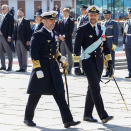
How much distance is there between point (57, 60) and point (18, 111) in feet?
4.20

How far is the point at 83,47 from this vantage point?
19.5 feet

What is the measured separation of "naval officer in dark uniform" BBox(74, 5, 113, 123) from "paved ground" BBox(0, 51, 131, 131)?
26cm

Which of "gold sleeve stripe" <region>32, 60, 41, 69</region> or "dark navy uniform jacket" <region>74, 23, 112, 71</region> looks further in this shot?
"dark navy uniform jacket" <region>74, 23, 112, 71</region>

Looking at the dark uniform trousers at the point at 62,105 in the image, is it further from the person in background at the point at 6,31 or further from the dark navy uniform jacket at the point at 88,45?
the person in background at the point at 6,31

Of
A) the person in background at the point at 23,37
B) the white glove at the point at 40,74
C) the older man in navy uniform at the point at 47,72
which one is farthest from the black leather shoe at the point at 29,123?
the person in background at the point at 23,37

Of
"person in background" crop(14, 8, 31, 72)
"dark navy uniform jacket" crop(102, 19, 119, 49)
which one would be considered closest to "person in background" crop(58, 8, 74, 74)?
"person in background" crop(14, 8, 31, 72)

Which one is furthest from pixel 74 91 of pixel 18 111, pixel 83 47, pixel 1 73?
pixel 1 73

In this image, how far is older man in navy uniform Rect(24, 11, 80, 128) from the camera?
548 centimetres

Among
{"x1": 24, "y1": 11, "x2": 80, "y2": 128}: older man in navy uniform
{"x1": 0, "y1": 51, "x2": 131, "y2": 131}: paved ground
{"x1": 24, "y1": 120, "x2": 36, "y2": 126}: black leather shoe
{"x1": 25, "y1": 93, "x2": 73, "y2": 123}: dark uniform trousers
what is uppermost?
{"x1": 24, "y1": 11, "x2": 80, "y2": 128}: older man in navy uniform

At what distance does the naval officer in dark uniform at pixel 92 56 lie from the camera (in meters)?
5.73

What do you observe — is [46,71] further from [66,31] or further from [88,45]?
[66,31]

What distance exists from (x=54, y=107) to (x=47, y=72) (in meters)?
1.43

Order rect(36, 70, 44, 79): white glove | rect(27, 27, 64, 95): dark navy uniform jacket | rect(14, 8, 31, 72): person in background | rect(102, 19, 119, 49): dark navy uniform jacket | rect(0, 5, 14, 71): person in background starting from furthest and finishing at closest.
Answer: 1. rect(0, 5, 14, 71): person in background
2. rect(14, 8, 31, 72): person in background
3. rect(102, 19, 119, 49): dark navy uniform jacket
4. rect(27, 27, 64, 95): dark navy uniform jacket
5. rect(36, 70, 44, 79): white glove

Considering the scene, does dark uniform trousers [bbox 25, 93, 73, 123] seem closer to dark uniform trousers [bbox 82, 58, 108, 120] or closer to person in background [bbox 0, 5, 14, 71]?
dark uniform trousers [bbox 82, 58, 108, 120]
